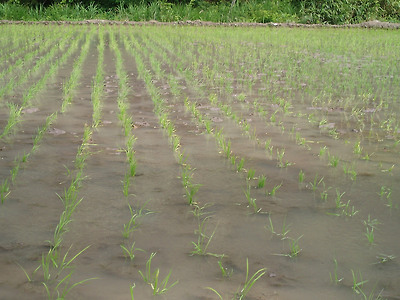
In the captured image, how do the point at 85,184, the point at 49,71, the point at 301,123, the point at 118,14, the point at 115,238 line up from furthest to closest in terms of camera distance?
the point at 118,14
the point at 49,71
the point at 301,123
the point at 85,184
the point at 115,238

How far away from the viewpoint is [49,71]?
6.90 metres

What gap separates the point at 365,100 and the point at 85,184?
145 inches

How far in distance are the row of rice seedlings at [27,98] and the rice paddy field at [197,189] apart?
28 millimetres

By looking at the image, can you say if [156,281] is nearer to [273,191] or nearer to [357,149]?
[273,191]

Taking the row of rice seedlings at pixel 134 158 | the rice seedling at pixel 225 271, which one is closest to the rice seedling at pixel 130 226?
the row of rice seedlings at pixel 134 158

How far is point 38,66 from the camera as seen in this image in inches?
293

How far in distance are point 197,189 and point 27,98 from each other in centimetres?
288

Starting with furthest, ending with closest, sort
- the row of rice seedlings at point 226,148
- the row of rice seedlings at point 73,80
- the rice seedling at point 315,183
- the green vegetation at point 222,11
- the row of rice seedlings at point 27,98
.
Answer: the green vegetation at point 222,11 < the row of rice seedlings at point 73,80 < the row of rice seedlings at point 27,98 < the rice seedling at point 315,183 < the row of rice seedlings at point 226,148

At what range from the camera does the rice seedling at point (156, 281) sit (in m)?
1.82

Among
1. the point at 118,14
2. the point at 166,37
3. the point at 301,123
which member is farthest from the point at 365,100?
the point at 118,14

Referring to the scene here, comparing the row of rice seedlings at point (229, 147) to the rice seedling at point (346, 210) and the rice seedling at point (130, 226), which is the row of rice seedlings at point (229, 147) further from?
the rice seedling at point (130, 226)

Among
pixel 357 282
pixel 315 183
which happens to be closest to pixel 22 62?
pixel 315 183

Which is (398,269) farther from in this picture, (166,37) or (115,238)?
(166,37)

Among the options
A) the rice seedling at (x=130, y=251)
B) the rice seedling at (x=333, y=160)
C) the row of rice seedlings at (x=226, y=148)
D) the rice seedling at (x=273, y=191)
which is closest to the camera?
the rice seedling at (x=130, y=251)
